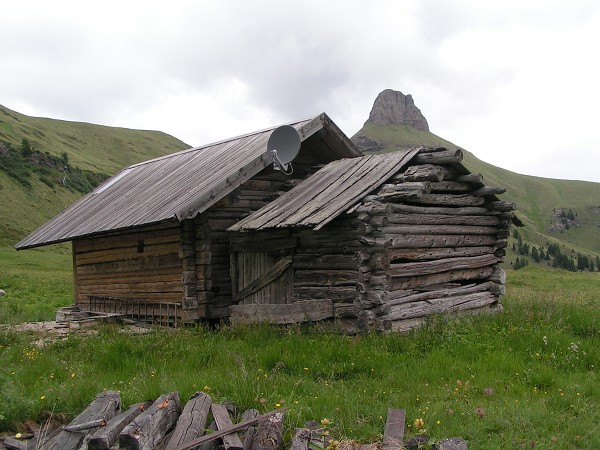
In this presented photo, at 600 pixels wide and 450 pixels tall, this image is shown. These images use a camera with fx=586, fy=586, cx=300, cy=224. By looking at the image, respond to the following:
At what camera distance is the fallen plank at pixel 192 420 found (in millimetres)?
5289

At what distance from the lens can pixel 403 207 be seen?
1094 centimetres

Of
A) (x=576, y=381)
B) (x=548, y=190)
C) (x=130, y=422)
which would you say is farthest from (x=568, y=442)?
(x=548, y=190)

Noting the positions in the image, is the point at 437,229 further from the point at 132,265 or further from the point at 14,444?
the point at 14,444

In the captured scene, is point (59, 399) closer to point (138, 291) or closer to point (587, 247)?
point (138, 291)

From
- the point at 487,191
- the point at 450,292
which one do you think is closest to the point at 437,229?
the point at 450,292

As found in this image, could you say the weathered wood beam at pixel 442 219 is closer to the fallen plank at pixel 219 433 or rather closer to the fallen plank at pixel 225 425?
the fallen plank at pixel 225 425

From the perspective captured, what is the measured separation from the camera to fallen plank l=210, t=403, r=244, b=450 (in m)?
5.00

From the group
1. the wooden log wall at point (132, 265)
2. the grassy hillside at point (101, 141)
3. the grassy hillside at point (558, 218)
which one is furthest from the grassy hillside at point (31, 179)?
the grassy hillside at point (558, 218)

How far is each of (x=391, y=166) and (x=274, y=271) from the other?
3148 millimetres

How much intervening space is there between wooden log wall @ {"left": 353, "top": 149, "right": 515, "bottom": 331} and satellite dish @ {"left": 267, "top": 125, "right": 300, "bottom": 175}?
285 cm

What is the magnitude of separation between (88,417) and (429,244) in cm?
763

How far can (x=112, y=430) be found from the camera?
5.22m

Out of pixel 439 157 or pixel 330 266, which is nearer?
pixel 330 266

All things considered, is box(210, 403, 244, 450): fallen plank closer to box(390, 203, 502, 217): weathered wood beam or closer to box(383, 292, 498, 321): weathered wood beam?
box(383, 292, 498, 321): weathered wood beam
